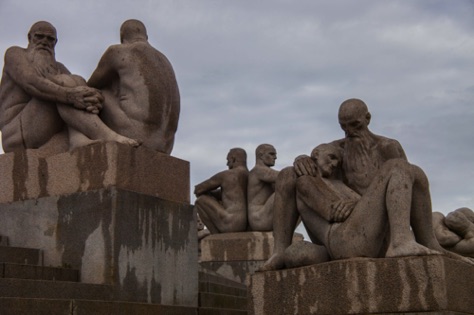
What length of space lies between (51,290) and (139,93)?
2.99m

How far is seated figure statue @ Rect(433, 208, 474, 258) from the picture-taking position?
14625mm

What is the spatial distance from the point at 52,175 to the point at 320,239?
3590mm

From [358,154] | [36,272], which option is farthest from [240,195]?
[358,154]

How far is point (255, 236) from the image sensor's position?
14141mm

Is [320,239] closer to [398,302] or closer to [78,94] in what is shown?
[398,302]

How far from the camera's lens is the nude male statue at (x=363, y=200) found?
618 cm

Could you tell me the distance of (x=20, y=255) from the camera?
8.22 meters

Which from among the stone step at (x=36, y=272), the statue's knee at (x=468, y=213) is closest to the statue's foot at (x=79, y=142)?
the stone step at (x=36, y=272)

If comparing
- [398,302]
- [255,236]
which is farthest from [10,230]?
[255,236]

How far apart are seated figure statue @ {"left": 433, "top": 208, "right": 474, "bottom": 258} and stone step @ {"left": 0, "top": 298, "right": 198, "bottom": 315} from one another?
826cm

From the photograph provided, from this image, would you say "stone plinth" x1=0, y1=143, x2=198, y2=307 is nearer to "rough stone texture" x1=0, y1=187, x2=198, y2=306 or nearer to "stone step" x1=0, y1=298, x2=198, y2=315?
"rough stone texture" x1=0, y1=187, x2=198, y2=306

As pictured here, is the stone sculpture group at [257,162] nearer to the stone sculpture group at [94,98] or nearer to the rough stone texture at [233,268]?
the stone sculpture group at [94,98]

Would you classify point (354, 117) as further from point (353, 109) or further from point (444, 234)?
point (444, 234)

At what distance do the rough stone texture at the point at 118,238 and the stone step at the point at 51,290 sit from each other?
350 mm
